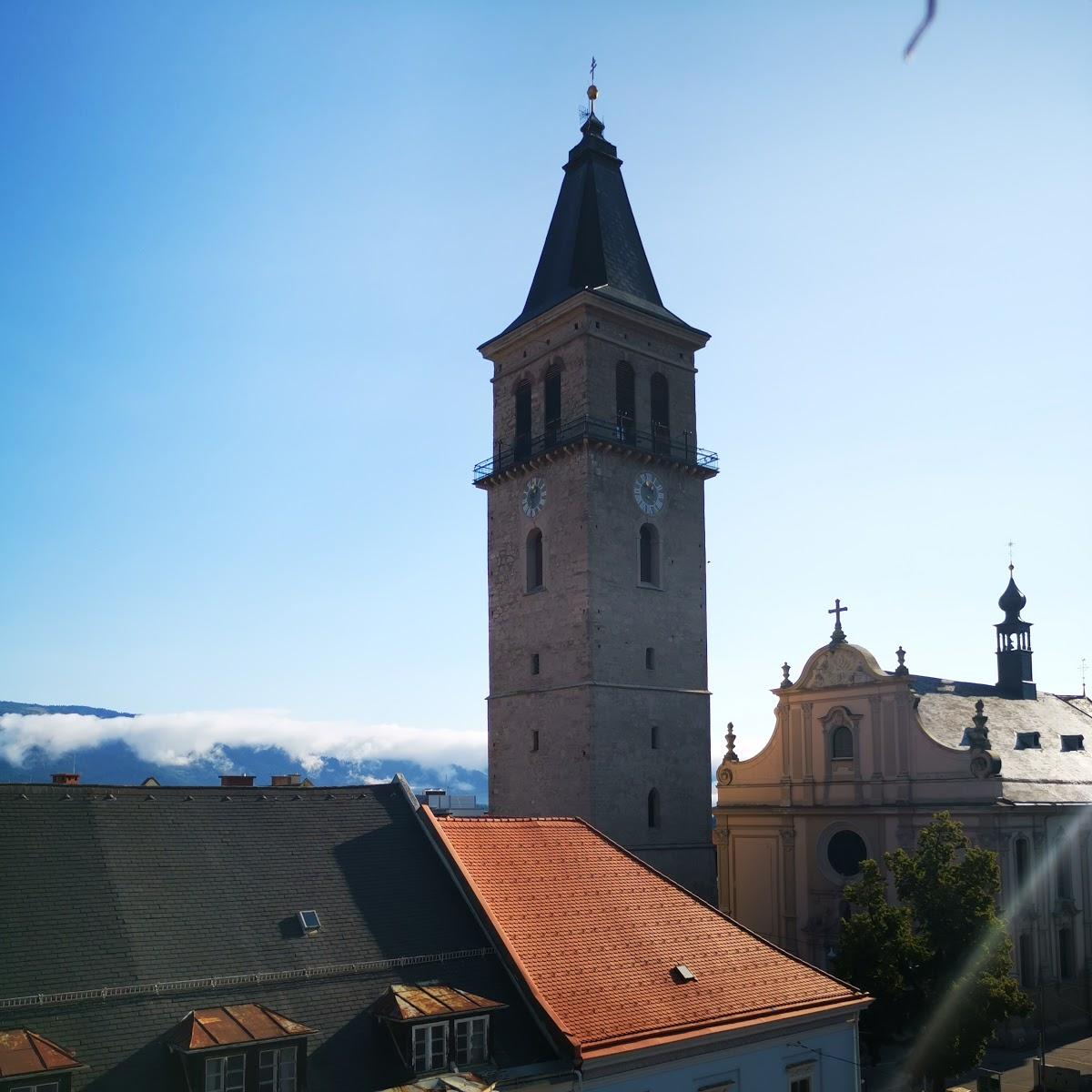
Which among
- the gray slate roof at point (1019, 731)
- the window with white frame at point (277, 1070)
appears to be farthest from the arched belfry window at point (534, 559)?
the window with white frame at point (277, 1070)

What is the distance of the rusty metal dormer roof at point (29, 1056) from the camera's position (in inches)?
547

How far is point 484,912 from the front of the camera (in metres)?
20.0

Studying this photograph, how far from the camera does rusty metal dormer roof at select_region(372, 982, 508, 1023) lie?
17000 mm

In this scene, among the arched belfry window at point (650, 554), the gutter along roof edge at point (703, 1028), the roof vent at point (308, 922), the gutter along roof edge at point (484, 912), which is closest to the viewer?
the gutter along roof edge at point (703, 1028)

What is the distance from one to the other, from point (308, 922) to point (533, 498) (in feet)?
89.4

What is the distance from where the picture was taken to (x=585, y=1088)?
17.7 meters

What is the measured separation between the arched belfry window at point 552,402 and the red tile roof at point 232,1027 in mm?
29726

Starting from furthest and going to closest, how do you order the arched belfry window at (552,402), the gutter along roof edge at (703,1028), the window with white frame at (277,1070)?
the arched belfry window at (552,402), the gutter along roof edge at (703,1028), the window with white frame at (277,1070)

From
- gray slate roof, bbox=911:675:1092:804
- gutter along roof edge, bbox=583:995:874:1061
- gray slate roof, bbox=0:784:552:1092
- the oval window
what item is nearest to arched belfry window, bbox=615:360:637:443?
gray slate roof, bbox=911:675:1092:804

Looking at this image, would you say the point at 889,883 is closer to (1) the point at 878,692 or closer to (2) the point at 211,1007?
(1) the point at 878,692

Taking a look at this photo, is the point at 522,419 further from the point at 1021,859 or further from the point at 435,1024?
the point at 435,1024

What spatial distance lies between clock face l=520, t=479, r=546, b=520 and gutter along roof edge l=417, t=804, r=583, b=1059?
2260 cm

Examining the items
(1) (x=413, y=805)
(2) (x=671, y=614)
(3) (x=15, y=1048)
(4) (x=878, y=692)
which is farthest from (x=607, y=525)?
(3) (x=15, y=1048)

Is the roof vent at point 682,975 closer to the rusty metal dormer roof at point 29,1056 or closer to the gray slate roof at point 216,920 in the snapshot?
the gray slate roof at point 216,920
